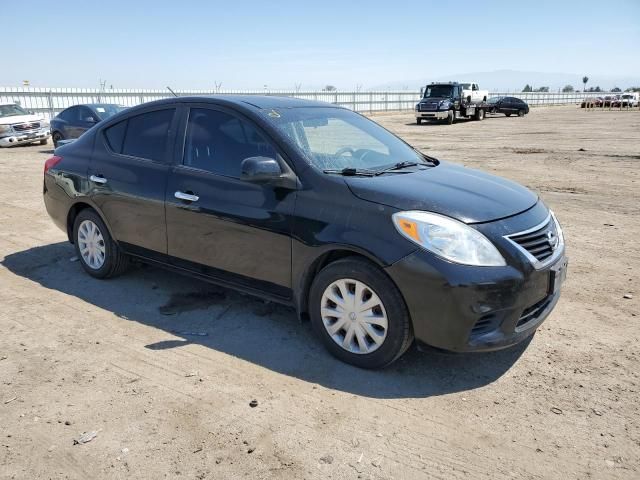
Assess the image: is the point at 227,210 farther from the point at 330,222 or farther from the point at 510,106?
the point at 510,106

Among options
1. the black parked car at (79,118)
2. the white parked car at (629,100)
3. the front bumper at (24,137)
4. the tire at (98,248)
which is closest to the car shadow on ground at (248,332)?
the tire at (98,248)

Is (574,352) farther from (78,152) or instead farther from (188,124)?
(78,152)

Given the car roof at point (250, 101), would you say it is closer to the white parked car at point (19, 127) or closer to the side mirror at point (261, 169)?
the side mirror at point (261, 169)

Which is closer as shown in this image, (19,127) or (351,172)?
(351,172)

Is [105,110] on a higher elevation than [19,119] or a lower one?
higher

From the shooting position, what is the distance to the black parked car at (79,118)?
15.5m

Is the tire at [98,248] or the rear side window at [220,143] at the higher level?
the rear side window at [220,143]

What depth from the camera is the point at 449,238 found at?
3.24 m

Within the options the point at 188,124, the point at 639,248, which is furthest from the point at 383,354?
the point at 639,248

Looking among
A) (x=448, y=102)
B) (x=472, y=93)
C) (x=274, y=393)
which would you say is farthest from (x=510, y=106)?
(x=274, y=393)

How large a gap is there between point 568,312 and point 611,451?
6.09 feet

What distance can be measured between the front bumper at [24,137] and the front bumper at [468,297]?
1914 cm

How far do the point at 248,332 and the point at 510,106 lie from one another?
142ft

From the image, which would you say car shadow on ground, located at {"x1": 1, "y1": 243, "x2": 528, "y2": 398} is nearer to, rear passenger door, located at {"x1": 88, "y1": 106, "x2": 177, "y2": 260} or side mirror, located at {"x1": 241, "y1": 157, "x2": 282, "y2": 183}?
rear passenger door, located at {"x1": 88, "y1": 106, "x2": 177, "y2": 260}
